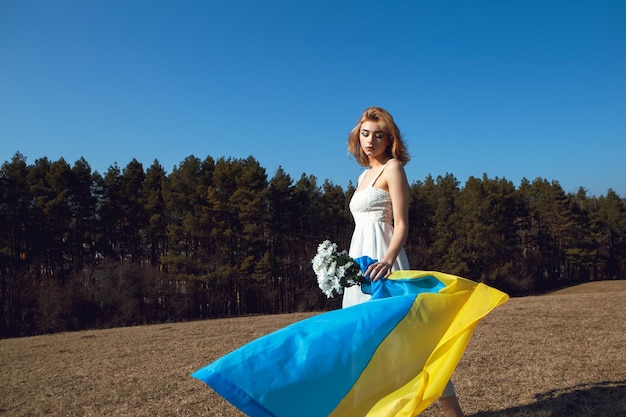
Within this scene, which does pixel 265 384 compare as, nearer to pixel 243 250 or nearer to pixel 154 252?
pixel 243 250

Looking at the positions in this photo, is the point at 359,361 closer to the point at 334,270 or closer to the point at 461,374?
the point at 334,270

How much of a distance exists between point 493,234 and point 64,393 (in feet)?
138

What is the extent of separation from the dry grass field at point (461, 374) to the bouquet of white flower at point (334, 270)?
1.96 meters

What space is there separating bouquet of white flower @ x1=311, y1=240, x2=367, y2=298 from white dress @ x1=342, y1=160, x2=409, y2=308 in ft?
1.19

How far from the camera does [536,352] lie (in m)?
5.95

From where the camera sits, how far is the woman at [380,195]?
122 inches

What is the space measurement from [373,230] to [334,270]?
24.3 inches

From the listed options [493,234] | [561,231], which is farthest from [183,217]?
[561,231]

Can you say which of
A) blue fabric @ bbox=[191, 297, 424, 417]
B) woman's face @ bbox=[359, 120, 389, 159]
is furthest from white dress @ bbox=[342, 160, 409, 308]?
blue fabric @ bbox=[191, 297, 424, 417]

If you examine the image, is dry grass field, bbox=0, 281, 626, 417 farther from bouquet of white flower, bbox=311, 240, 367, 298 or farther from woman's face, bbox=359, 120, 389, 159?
woman's face, bbox=359, 120, 389, 159

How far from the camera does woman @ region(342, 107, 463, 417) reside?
310 cm

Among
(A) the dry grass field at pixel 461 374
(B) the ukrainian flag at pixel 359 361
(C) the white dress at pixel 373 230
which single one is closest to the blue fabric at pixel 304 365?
(B) the ukrainian flag at pixel 359 361

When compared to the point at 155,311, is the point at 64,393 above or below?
above

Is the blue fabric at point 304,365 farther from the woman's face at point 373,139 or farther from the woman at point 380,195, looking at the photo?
the woman's face at point 373,139
